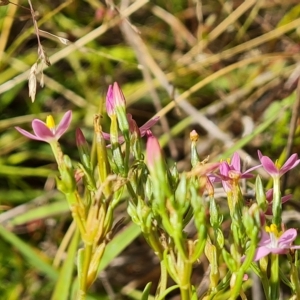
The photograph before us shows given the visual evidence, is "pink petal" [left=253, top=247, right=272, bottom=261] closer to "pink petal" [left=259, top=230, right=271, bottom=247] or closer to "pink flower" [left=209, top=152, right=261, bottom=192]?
"pink petal" [left=259, top=230, right=271, bottom=247]

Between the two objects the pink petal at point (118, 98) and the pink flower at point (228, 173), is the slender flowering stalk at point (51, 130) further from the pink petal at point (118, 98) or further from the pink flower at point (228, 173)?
the pink flower at point (228, 173)

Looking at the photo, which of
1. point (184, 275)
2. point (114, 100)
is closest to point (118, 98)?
point (114, 100)

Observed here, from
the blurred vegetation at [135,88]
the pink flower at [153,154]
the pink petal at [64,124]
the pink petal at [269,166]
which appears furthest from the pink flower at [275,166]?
the blurred vegetation at [135,88]

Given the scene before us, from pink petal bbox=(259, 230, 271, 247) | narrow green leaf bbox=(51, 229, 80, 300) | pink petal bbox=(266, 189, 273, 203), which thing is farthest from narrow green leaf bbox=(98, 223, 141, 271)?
pink petal bbox=(259, 230, 271, 247)

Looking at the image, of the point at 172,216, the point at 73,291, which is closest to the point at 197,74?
the point at 73,291

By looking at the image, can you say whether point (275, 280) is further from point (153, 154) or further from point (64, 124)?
point (64, 124)
